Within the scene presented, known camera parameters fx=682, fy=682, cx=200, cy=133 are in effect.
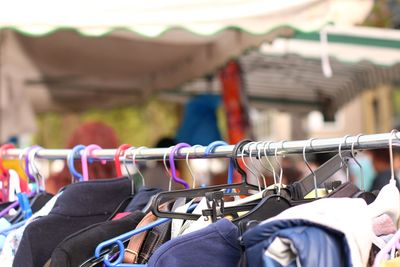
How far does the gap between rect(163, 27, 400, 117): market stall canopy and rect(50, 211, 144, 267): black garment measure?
8.39 ft

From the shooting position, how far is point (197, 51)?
536 cm

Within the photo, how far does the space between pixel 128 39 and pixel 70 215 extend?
3152mm

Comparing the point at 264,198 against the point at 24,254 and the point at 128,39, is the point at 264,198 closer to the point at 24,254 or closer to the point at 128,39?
the point at 24,254

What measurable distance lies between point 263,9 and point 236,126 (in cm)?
170

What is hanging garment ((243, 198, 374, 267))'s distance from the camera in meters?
1.33

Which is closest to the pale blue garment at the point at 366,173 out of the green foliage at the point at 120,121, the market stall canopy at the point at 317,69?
the market stall canopy at the point at 317,69

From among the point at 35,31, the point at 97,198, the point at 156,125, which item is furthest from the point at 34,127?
the point at 156,125

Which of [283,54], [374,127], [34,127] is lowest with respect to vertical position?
[374,127]

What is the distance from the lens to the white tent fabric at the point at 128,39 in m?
3.59

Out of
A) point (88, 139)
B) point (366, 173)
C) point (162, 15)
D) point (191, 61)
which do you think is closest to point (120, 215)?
point (88, 139)

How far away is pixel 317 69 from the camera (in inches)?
272

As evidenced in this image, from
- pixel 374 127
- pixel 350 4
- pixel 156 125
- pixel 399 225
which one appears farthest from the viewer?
pixel 374 127

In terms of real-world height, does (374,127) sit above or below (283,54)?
below

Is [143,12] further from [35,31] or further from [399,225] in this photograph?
[399,225]
